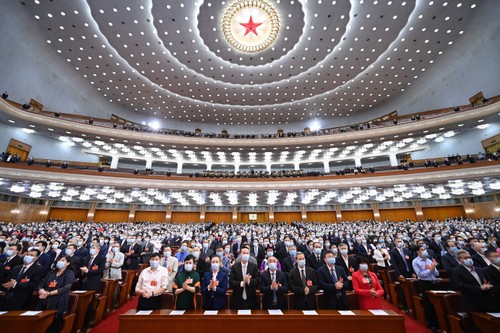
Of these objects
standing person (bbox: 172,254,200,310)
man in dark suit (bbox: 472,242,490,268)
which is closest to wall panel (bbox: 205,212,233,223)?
standing person (bbox: 172,254,200,310)

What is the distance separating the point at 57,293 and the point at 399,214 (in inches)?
977

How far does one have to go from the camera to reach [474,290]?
2.89 m

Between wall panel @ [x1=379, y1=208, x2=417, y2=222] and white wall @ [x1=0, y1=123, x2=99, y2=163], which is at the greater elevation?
white wall @ [x1=0, y1=123, x2=99, y2=163]

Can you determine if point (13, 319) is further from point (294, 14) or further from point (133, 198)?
point (133, 198)

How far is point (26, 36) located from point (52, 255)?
18.9 m

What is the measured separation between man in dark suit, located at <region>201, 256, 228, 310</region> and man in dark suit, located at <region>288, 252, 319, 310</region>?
1145 mm

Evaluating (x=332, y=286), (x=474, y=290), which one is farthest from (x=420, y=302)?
(x=332, y=286)

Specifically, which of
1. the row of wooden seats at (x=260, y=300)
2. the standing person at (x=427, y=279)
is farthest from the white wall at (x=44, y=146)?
the standing person at (x=427, y=279)

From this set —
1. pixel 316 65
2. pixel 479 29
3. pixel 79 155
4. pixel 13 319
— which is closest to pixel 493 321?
pixel 13 319

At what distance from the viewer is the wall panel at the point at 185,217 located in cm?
2295

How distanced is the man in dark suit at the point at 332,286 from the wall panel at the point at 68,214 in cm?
2451

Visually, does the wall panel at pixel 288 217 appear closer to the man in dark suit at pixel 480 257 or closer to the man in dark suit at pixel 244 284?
the man in dark suit at pixel 480 257

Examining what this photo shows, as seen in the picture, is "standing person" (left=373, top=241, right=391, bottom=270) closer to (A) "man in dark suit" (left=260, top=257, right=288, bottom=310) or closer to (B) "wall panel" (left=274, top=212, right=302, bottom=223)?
(A) "man in dark suit" (left=260, top=257, right=288, bottom=310)

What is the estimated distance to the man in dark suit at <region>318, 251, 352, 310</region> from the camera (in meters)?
3.51
